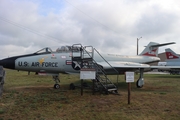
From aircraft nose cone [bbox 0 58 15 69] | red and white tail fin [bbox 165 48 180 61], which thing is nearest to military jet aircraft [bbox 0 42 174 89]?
aircraft nose cone [bbox 0 58 15 69]

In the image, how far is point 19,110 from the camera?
628 centimetres

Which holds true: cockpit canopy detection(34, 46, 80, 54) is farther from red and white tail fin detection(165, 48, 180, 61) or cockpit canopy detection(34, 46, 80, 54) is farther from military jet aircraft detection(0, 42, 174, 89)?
red and white tail fin detection(165, 48, 180, 61)

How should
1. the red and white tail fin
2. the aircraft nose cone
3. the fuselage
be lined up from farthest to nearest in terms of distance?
1. the red and white tail fin
2. the fuselage
3. the aircraft nose cone

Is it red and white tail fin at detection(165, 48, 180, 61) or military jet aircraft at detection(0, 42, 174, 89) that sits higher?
red and white tail fin at detection(165, 48, 180, 61)

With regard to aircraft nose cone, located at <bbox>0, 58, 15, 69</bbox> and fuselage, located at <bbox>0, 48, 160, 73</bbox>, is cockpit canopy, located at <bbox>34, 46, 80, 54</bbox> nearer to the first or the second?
fuselage, located at <bbox>0, 48, 160, 73</bbox>

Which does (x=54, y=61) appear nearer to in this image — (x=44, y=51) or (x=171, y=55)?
(x=44, y=51)

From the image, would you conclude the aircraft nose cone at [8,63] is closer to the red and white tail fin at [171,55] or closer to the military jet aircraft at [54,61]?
the military jet aircraft at [54,61]

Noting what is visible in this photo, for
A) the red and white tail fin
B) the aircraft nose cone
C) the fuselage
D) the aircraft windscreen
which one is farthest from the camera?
the red and white tail fin

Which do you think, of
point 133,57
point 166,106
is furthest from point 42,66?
point 133,57

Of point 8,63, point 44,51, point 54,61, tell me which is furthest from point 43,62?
point 8,63

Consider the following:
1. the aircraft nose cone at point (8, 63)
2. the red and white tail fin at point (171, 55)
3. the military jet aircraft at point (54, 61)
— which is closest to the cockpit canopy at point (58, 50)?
the military jet aircraft at point (54, 61)

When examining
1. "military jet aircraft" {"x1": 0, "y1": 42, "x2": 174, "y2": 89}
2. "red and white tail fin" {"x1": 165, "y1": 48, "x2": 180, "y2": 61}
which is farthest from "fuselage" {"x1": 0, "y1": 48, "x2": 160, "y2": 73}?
"red and white tail fin" {"x1": 165, "y1": 48, "x2": 180, "y2": 61}

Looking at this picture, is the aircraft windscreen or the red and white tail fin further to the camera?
the red and white tail fin

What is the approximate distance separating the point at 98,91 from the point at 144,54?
10.2m
